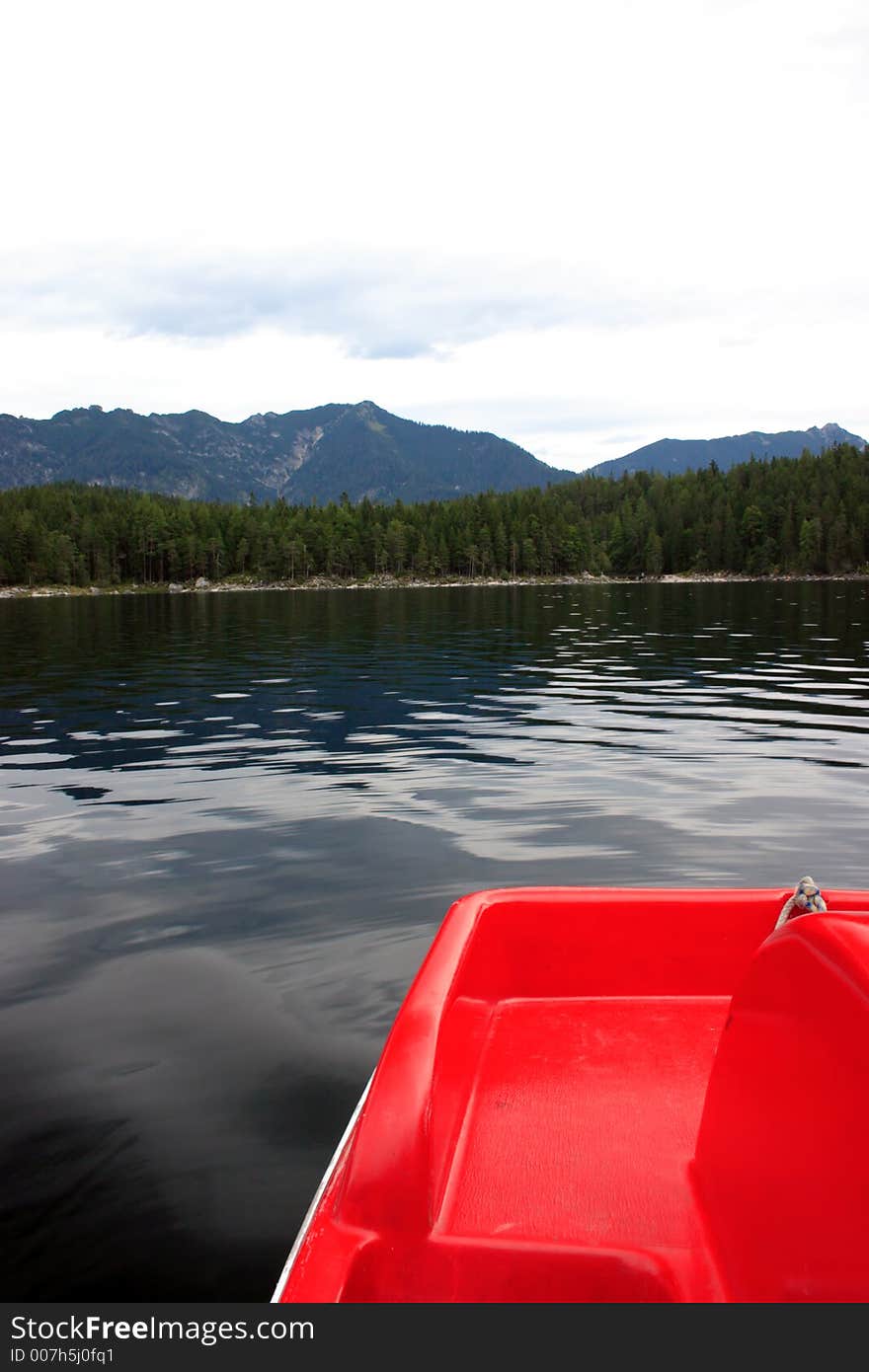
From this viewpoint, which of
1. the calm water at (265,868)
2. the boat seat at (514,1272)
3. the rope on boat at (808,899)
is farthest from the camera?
the calm water at (265,868)

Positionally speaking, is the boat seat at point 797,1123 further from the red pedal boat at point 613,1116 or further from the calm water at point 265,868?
the calm water at point 265,868

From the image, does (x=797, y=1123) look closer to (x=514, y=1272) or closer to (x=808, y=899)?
(x=514, y=1272)

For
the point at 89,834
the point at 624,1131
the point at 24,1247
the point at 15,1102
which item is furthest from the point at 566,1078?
the point at 89,834

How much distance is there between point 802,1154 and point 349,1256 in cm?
140

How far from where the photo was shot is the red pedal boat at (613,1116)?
2566 mm

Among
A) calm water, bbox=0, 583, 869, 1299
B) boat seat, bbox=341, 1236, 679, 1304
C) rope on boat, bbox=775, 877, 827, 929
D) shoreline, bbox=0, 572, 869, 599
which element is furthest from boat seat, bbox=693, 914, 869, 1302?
shoreline, bbox=0, 572, 869, 599

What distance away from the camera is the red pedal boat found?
2.57 m

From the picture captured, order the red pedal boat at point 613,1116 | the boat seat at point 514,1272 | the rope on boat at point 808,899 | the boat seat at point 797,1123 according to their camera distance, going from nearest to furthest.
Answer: the boat seat at point 797,1123 → the red pedal boat at point 613,1116 → the boat seat at point 514,1272 → the rope on boat at point 808,899

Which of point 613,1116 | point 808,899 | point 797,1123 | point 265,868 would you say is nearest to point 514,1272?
point 797,1123

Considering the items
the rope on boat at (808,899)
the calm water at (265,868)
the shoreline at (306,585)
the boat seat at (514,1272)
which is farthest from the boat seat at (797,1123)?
the shoreline at (306,585)

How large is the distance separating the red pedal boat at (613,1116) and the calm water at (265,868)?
1426mm

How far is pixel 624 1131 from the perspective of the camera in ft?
13.3
